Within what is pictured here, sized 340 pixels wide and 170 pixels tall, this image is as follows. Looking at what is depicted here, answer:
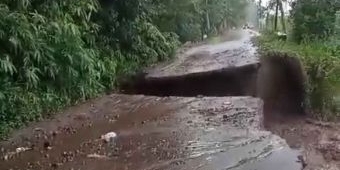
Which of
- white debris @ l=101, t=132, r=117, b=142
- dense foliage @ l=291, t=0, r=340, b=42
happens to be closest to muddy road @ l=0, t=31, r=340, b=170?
white debris @ l=101, t=132, r=117, b=142

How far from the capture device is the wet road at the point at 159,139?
4711 millimetres

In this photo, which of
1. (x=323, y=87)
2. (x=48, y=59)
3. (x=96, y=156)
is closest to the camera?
(x=96, y=156)

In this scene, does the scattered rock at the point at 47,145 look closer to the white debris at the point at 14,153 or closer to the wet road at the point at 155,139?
the wet road at the point at 155,139

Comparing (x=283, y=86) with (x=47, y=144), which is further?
(x=283, y=86)

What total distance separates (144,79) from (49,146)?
450cm

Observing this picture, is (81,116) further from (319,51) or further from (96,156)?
(319,51)

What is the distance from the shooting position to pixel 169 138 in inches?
218

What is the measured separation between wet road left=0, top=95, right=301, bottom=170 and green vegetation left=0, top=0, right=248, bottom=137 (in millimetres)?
353

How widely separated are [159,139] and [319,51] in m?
6.31

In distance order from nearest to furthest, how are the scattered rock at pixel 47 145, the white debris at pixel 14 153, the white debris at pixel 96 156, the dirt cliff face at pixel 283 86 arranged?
A: the white debris at pixel 96 156
the white debris at pixel 14 153
the scattered rock at pixel 47 145
the dirt cliff face at pixel 283 86

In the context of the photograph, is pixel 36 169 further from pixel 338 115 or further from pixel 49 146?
pixel 338 115

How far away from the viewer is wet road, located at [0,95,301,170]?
4.71 meters

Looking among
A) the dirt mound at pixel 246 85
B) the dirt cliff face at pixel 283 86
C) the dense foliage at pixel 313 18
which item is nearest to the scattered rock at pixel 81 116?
the dirt mound at pixel 246 85

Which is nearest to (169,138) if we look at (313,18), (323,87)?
(323,87)
